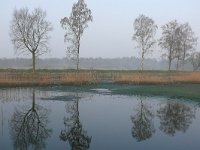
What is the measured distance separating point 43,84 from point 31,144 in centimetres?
2639

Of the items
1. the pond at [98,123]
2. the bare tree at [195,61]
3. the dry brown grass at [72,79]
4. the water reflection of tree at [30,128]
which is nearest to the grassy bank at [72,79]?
the dry brown grass at [72,79]

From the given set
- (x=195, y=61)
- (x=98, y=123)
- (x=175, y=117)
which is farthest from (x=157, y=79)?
(x=195, y=61)

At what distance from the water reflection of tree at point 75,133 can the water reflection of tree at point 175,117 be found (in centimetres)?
440

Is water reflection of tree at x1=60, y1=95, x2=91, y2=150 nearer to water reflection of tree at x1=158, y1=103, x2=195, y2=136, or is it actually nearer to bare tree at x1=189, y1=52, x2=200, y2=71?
water reflection of tree at x1=158, y1=103, x2=195, y2=136

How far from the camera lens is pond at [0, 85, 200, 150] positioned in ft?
50.9

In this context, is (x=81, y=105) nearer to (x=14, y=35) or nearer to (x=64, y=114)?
(x=64, y=114)

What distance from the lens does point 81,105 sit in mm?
26078

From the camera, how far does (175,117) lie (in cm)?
2223

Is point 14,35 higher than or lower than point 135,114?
higher

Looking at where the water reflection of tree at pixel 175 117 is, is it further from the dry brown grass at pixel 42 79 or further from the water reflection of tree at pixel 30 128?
the dry brown grass at pixel 42 79

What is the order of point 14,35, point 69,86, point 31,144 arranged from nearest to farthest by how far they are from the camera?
point 31,144 < point 69,86 < point 14,35

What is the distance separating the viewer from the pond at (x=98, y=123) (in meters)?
15.5

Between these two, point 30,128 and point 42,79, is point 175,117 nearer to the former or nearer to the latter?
point 30,128

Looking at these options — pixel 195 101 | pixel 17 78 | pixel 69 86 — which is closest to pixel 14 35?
pixel 17 78
